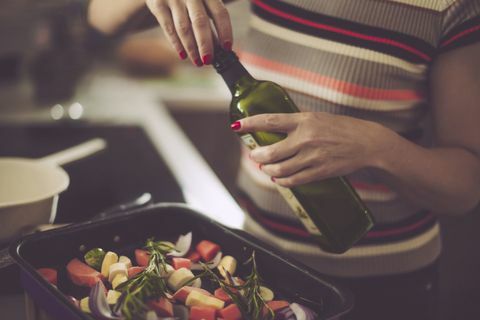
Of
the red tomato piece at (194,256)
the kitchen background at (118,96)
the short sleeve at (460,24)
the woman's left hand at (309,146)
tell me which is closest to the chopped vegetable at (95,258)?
the red tomato piece at (194,256)

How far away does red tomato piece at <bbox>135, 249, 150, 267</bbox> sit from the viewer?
29.7 inches

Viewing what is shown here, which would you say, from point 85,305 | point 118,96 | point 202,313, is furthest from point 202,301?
point 118,96

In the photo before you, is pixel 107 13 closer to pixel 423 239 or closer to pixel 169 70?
pixel 423 239

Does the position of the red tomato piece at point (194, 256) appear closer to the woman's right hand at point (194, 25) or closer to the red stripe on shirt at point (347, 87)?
the woman's right hand at point (194, 25)

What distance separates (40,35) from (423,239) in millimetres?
1417

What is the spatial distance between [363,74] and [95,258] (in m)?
0.50

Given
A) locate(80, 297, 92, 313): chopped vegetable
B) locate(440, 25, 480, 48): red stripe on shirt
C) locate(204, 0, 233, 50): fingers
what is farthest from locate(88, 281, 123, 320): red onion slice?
locate(440, 25, 480, 48): red stripe on shirt

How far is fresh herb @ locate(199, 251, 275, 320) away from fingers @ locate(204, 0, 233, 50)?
0.93 ft

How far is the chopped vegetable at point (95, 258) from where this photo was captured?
73cm

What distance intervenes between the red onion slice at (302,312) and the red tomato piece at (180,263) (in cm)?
14

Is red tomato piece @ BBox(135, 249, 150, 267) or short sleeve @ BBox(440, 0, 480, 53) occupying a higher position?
short sleeve @ BBox(440, 0, 480, 53)

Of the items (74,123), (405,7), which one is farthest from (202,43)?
(74,123)

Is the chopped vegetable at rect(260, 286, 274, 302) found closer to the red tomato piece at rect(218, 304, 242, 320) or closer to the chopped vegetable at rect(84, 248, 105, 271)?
the red tomato piece at rect(218, 304, 242, 320)

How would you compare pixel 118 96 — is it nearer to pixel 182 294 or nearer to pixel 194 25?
pixel 194 25
